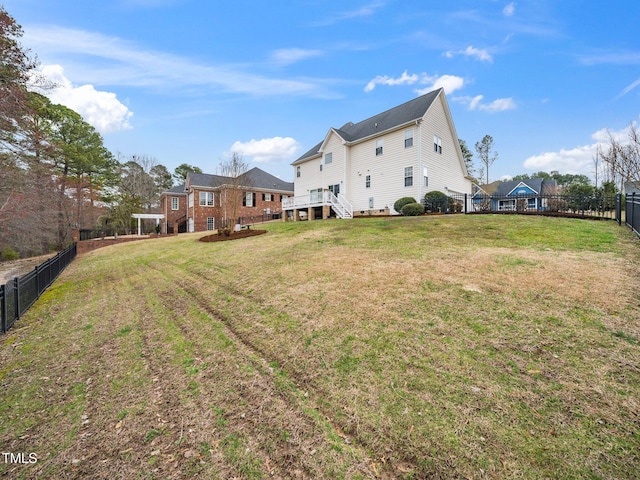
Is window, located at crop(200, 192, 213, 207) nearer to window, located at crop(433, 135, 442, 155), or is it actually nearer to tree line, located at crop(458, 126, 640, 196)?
window, located at crop(433, 135, 442, 155)

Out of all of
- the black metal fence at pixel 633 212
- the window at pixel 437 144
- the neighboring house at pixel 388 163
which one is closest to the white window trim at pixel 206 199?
the neighboring house at pixel 388 163

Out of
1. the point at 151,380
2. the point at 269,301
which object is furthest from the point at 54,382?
the point at 269,301

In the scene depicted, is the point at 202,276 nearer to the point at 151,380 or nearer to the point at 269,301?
the point at 269,301

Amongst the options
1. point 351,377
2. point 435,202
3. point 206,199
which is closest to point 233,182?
A: point 435,202

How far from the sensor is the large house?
104ft

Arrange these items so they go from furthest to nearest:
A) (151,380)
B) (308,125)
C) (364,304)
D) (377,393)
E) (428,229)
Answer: (308,125), (428,229), (364,304), (151,380), (377,393)

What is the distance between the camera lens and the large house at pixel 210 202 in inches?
1249

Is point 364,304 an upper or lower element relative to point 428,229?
lower

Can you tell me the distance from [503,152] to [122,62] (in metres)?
49.9

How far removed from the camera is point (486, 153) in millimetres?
45594

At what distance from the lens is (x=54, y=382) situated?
12.6 feet

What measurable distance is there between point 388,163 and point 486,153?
34262 mm

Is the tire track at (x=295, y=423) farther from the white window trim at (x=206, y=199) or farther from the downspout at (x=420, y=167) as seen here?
the white window trim at (x=206, y=199)

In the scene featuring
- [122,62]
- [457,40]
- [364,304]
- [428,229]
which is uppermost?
[457,40]
